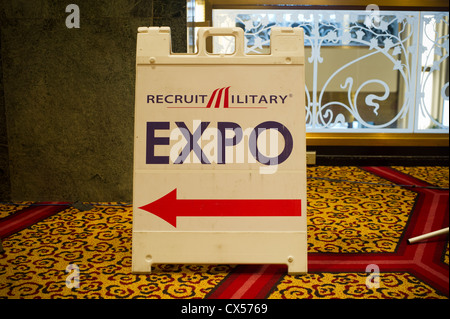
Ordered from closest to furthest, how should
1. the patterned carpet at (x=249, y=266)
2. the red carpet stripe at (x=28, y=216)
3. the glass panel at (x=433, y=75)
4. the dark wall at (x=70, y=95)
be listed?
the patterned carpet at (x=249, y=266) → the red carpet stripe at (x=28, y=216) → the dark wall at (x=70, y=95) → the glass panel at (x=433, y=75)

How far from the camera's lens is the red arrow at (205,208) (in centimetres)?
139

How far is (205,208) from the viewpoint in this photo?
139cm

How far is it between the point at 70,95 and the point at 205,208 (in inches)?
49.5

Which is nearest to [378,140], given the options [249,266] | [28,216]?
[249,266]

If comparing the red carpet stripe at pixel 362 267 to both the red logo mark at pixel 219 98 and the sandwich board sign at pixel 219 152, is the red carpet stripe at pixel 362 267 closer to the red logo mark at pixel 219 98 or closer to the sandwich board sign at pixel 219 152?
the sandwich board sign at pixel 219 152

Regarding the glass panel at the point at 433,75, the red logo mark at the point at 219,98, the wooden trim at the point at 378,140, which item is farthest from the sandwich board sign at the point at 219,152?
the glass panel at the point at 433,75

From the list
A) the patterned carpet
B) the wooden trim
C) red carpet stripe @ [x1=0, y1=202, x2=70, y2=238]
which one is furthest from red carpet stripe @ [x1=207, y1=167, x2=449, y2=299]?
the wooden trim

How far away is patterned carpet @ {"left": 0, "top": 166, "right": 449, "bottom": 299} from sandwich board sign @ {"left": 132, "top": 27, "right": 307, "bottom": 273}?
9 centimetres

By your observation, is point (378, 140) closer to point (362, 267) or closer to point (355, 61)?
point (355, 61)

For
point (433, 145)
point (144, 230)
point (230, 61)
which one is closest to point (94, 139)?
point (144, 230)

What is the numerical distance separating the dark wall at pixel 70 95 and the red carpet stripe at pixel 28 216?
0.28 ft

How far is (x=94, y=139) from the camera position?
2250 mm
